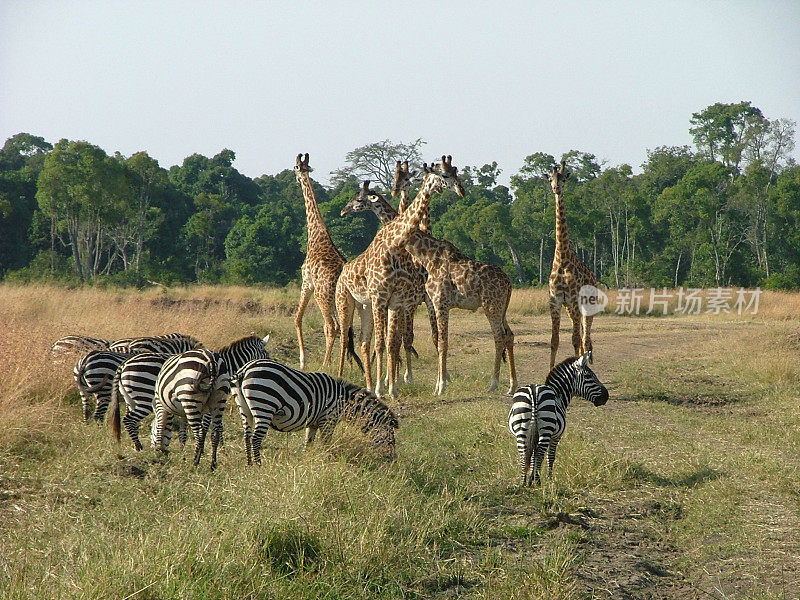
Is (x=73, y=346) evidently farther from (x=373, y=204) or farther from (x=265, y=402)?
(x=373, y=204)

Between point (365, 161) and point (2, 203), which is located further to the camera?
point (365, 161)

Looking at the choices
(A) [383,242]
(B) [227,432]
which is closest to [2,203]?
(A) [383,242]

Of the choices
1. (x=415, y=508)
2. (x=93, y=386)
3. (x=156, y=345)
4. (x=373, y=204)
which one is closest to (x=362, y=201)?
(x=373, y=204)

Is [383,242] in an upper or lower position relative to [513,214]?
lower

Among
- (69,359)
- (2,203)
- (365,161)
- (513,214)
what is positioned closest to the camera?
(69,359)

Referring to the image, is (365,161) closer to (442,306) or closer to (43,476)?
(442,306)

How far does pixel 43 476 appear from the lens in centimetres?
580

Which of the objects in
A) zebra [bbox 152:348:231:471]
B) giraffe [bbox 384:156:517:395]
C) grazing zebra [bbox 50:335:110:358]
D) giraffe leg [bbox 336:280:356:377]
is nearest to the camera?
zebra [bbox 152:348:231:471]

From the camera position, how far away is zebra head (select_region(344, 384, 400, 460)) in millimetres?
6281

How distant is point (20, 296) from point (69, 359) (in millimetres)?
7696

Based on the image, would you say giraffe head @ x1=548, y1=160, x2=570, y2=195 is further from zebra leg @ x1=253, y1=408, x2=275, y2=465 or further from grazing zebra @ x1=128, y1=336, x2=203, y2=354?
zebra leg @ x1=253, y1=408, x2=275, y2=465

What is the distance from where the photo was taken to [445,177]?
9.95 metres

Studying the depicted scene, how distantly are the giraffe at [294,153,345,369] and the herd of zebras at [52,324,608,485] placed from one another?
15.5 ft

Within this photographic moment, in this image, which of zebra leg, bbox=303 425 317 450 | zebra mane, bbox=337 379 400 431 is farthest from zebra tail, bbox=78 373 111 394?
zebra mane, bbox=337 379 400 431
